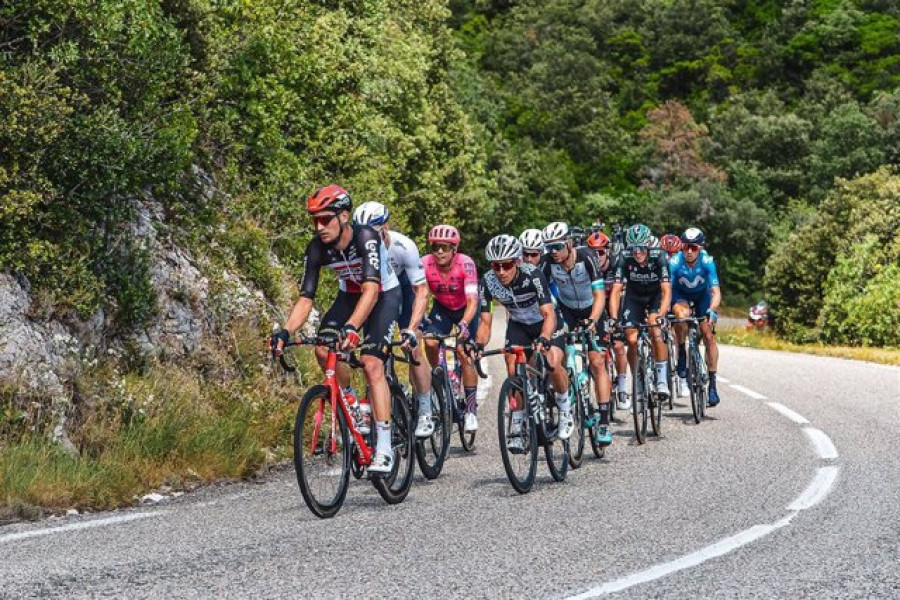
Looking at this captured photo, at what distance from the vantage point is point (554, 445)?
33.1 ft

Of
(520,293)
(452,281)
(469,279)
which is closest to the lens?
(520,293)

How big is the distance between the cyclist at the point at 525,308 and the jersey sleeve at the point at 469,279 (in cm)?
30

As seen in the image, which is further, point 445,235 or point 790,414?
point 790,414

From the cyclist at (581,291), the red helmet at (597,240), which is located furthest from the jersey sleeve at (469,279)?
the red helmet at (597,240)

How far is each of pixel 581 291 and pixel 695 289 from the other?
331 centimetres

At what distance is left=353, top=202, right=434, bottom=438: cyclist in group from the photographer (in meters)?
9.62

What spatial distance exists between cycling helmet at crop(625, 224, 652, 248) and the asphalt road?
2836 millimetres

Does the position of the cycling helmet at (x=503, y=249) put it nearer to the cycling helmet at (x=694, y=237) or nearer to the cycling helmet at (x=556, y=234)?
the cycling helmet at (x=556, y=234)

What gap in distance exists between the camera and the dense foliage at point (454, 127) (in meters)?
10.6

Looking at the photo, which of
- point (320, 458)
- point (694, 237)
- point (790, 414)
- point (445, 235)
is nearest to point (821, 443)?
point (790, 414)

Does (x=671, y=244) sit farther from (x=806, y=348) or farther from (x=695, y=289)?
(x=806, y=348)

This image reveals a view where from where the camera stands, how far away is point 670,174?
7331cm

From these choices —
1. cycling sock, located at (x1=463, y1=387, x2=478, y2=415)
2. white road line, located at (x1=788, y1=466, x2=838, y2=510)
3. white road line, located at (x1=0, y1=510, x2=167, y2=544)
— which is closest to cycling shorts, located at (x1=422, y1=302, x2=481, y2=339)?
cycling sock, located at (x1=463, y1=387, x2=478, y2=415)

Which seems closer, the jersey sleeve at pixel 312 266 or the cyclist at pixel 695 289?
the jersey sleeve at pixel 312 266
